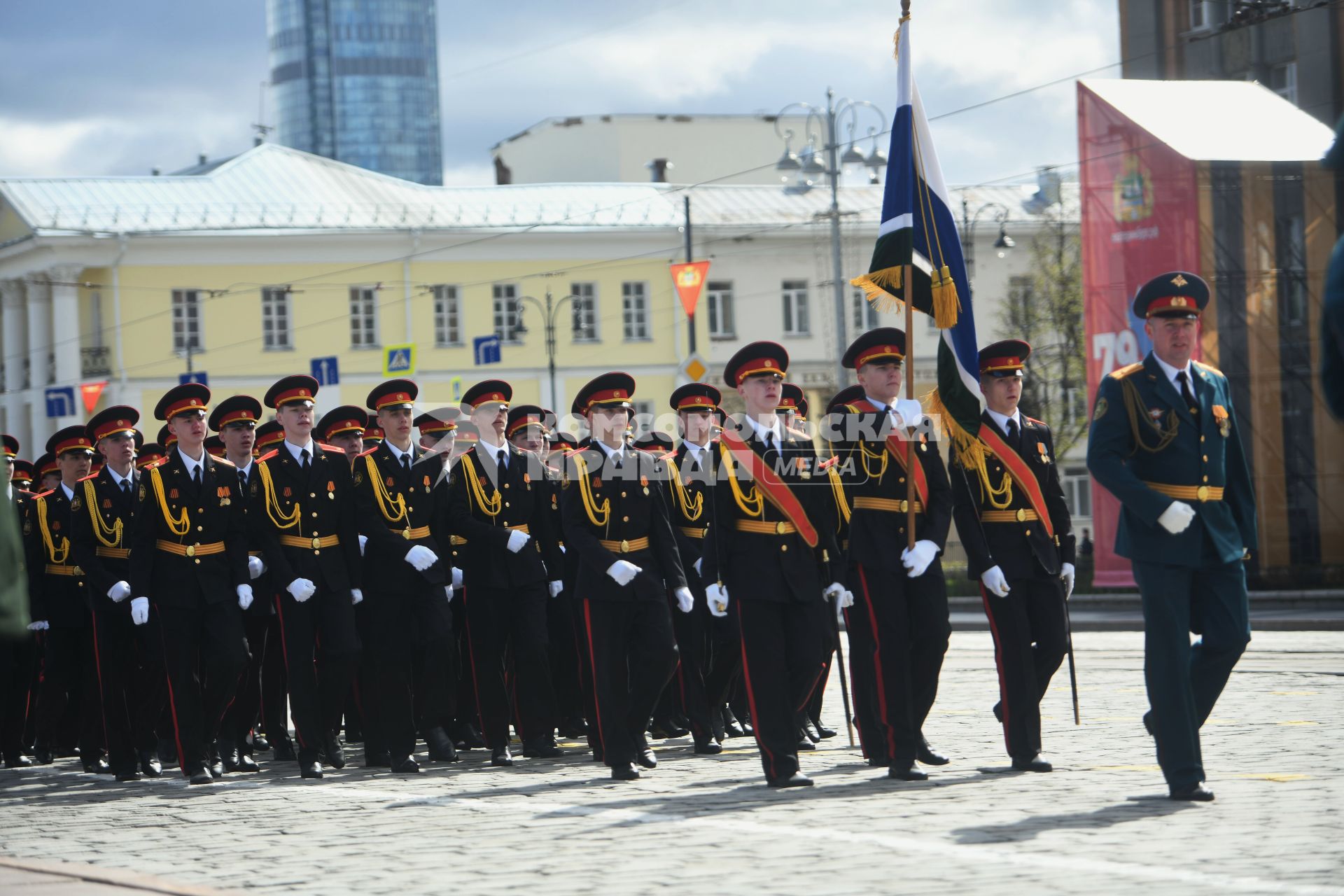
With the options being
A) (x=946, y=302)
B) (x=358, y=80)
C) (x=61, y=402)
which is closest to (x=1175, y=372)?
(x=946, y=302)

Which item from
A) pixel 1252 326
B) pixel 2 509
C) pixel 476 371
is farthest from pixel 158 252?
pixel 2 509

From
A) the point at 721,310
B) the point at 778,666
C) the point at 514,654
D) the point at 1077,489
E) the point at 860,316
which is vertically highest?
the point at 721,310

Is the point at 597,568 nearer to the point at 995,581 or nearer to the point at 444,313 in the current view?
the point at 995,581

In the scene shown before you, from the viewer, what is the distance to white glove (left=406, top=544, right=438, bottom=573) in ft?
35.1

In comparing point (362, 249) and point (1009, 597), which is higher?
point (362, 249)

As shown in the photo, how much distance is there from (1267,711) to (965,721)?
1.78 m

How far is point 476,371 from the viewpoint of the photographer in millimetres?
50250

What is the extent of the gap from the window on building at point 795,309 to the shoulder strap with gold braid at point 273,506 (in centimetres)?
4127

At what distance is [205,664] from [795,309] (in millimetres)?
41880

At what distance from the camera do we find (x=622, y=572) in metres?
9.77

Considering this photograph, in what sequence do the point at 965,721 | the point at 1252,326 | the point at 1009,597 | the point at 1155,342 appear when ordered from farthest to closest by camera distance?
the point at 1252,326
the point at 965,721
the point at 1009,597
the point at 1155,342

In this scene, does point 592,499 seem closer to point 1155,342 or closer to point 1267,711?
point 1155,342

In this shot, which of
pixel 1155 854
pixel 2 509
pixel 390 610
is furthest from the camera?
pixel 390 610

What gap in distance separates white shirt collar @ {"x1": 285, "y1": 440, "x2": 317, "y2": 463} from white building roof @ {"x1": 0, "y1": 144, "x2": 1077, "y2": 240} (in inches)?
1530
